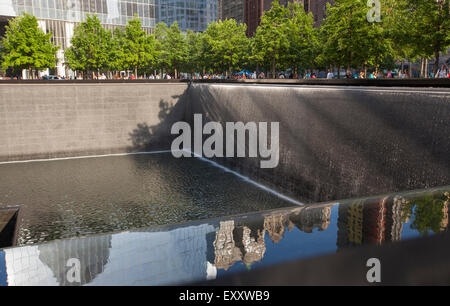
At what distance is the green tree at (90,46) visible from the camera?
38.1 metres

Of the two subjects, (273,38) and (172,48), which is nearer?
(273,38)

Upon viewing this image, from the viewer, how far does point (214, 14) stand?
89062 millimetres

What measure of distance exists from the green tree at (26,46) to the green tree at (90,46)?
2471mm

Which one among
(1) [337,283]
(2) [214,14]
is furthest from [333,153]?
(2) [214,14]

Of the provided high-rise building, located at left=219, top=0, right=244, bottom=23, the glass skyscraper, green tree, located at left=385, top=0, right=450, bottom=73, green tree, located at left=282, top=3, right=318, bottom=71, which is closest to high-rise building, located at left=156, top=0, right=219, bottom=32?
the glass skyscraper

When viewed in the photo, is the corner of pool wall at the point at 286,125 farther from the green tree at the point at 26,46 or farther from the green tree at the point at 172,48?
the green tree at the point at 172,48

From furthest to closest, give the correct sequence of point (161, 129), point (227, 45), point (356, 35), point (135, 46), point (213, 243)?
point (227, 45)
point (135, 46)
point (356, 35)
point (161, 129)
point (213, 243)

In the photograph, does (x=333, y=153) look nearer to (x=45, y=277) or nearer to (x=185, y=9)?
(x=45, y=277)

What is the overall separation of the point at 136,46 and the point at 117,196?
29.6 metres

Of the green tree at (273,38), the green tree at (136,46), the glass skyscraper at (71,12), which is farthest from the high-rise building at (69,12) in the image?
the green tree at (273,38)

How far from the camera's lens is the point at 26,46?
35656 mm

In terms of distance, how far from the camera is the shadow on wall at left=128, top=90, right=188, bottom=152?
1834cm

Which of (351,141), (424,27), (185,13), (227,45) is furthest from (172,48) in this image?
(351,141)

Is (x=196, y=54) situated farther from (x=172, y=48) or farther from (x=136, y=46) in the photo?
(x=136, y=46)
